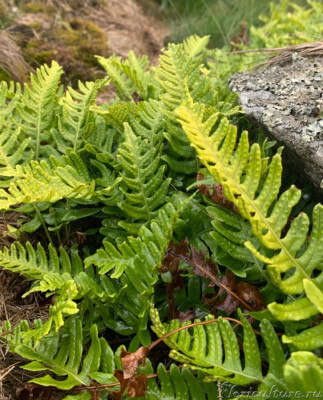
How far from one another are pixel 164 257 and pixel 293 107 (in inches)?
32.1

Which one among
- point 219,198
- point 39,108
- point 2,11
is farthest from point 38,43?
point 219,198

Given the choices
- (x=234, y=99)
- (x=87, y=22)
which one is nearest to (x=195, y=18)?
(x=87, y=22)

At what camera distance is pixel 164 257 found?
150cm

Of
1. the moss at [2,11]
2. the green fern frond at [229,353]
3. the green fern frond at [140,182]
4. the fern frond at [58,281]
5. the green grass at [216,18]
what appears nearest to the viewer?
the green fern frond at [229,353]

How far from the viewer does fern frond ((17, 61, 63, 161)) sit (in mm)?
2035

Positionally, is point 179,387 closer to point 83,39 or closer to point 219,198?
point 219,198

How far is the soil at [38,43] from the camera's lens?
157 centimetres

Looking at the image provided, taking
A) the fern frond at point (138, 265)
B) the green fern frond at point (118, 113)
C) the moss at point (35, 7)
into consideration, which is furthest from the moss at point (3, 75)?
the fern frond at point (138, 265)

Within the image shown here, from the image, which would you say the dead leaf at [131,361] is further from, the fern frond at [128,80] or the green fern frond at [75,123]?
the fern frond at [128,80]

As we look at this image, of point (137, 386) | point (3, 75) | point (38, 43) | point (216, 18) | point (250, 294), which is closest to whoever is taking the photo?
point (137, 386)

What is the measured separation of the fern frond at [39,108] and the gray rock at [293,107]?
0.89 m

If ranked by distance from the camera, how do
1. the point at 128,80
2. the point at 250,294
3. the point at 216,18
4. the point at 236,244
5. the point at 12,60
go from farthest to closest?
the point at 216,18, the point at 12,60, the point at 128,80, the point at 236,244, the point at 250,294

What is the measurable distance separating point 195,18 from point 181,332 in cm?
461

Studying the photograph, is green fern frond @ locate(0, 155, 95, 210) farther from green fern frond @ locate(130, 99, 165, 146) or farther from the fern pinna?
green fern frond @ locate(130, 99, 165, 146)
